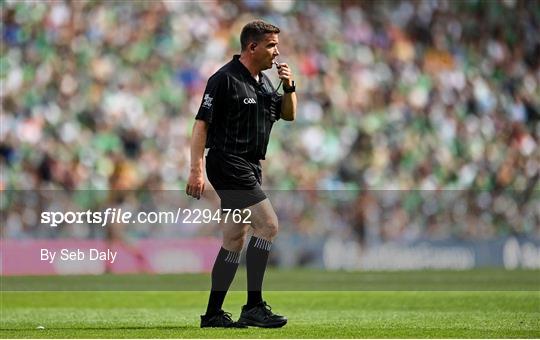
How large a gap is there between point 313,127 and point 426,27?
468 cm

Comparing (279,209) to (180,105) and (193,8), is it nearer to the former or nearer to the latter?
(180,105)

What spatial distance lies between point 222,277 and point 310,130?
14.8 meters

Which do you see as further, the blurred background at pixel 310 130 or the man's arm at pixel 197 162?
the blurred background at pixel 310 130

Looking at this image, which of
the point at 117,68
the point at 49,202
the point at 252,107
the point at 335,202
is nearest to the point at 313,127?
the point at 335,202

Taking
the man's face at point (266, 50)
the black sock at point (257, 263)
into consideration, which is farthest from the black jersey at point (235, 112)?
the black sock at point (257, 263)

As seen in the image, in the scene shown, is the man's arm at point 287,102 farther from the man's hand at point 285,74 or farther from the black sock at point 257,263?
the black sock at point 257,263

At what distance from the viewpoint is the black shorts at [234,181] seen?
27.6ft

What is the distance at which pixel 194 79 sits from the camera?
2325cm

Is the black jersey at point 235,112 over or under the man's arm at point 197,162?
over

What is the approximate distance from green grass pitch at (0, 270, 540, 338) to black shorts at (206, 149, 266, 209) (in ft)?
3.12

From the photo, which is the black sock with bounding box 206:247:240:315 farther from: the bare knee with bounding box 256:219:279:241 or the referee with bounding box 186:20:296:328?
the bare knee with bounding box 256:219:279:241

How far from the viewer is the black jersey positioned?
8.38m

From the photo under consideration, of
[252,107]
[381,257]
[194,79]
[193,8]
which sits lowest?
[381,257]

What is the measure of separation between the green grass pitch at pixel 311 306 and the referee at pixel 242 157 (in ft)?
0.84
